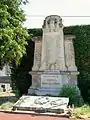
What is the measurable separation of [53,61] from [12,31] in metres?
2.40

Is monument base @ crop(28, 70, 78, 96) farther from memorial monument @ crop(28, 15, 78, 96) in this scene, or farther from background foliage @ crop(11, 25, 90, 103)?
background foliage @ crop(11, 25, 90, 103)

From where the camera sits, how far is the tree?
1188 centimetres

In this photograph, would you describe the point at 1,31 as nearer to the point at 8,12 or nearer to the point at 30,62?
the point at 8,12

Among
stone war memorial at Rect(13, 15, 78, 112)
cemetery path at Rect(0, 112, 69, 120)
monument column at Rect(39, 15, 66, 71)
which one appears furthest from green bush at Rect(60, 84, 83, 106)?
cemetery path at Rect(0, 112, 69, 120)

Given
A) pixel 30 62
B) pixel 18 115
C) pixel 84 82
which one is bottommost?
pixel 18 115

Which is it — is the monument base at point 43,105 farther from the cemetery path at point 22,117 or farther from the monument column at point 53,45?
the monument column at point 53,45

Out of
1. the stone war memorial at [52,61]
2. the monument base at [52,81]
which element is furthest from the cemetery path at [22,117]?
the monument base at [52,81]

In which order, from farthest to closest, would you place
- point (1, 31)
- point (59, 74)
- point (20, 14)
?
point (20, 14) < point (59, 74) < point (1, 31)

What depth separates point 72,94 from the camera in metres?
11.5

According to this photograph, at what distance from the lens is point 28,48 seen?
1434 centimetres

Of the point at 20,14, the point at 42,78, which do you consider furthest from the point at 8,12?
the point at 42,78

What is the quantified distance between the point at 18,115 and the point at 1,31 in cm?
441

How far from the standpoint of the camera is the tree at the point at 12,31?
11.9m

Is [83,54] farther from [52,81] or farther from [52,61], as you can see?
[52,81]
